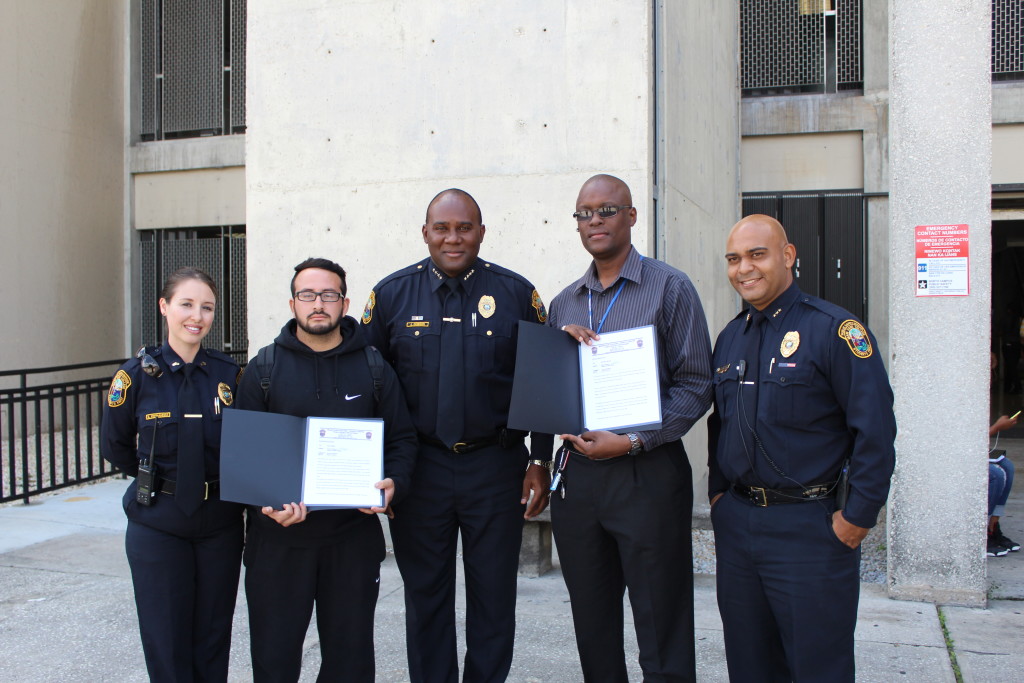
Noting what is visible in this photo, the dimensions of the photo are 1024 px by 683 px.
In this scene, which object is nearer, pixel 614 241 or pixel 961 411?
pixel 614 241

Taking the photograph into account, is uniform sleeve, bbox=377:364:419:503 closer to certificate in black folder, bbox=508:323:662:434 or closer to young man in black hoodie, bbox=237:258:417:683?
young man in black hoodie, bbox=237:258:417:683

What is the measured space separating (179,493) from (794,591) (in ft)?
7.06

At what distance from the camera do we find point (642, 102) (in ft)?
17.1

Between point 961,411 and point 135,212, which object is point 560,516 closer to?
point 961,411

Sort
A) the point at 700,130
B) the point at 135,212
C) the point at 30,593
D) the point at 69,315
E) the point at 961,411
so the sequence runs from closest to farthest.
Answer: the point at 961,411
the point at 30,593
the point at 700,130
the point at 69,315
the point at 135,212

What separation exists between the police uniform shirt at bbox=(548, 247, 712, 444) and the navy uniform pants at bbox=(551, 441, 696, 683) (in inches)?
6.6

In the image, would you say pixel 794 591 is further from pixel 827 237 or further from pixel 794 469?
pixel 827 237

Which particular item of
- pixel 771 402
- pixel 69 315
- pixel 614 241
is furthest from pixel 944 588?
pixel 69 315

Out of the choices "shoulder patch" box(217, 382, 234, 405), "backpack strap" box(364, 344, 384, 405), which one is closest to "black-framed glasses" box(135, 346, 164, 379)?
"shoulder patch" box(217, 382, 234, 405)

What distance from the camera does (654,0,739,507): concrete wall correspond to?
579 cm

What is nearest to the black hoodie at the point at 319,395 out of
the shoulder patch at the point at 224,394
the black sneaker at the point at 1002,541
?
the shoulder patch at the point at 224,394

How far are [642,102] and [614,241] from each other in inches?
90.5

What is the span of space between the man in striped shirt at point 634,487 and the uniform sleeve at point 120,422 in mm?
1614

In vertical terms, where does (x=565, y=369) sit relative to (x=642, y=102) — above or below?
below
